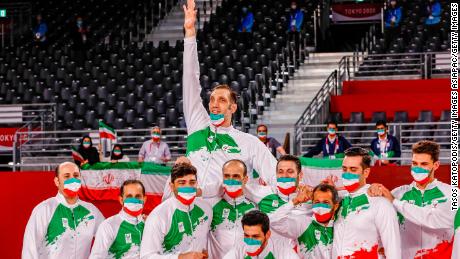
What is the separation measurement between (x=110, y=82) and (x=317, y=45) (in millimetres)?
7091

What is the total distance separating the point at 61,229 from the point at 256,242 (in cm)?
256

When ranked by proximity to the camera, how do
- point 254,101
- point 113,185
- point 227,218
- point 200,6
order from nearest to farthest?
point 227,218 < point 113,185 < point 254,101 < point 200,6

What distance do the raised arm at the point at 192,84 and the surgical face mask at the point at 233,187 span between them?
2.57ft

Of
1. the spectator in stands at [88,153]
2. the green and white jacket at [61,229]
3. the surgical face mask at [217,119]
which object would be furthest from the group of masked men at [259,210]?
the spectator in stands at [88,153]

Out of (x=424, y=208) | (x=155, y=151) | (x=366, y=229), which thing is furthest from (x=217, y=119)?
(x=155, y=151)

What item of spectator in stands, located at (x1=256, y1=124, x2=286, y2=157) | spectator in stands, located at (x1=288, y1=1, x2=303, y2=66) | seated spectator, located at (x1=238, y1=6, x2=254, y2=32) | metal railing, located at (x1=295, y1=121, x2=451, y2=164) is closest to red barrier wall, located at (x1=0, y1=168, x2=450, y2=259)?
spectator in stands, located at (x1=256, y1=124, x2=286, y2=157)

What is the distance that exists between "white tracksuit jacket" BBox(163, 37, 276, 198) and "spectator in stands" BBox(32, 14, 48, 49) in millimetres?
18467

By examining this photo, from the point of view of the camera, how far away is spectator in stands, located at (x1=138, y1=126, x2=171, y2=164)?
16.3 m

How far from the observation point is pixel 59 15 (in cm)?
2939

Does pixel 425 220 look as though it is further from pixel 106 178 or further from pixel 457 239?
pixel 106 178

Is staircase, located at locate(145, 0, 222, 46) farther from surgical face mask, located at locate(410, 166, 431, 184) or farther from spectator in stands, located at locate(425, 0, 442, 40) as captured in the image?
surgical face mask, located at locate(410, 166, 431, 184)

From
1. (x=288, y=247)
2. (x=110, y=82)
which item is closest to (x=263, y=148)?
(x=288, y=247)

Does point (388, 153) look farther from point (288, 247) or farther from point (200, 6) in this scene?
point (200, 6)

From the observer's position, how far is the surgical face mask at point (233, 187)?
325 inches
